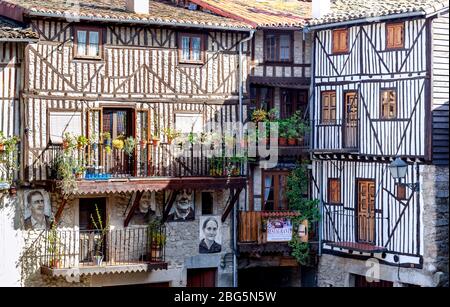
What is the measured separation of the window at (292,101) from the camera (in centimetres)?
2997

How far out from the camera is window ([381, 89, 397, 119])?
27.3 metres

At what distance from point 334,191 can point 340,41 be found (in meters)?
3.95

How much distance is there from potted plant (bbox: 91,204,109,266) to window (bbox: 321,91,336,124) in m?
6.58

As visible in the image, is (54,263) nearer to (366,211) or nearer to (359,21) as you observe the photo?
(366,211)

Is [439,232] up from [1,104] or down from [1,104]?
down

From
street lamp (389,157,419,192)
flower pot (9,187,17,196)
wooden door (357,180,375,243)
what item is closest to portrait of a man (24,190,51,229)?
flower pot (9,187,17,196)

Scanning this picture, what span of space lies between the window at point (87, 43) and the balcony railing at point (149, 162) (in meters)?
2.25

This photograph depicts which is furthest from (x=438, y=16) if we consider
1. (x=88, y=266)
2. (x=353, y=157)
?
(x=88, y=266)

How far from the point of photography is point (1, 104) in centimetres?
2581

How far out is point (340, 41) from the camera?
28.8 metres

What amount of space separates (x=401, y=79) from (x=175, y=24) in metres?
5.75

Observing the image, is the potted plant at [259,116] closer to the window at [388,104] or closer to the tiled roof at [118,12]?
the tiled roof at [118,12]
